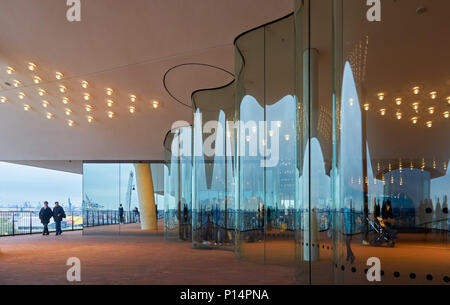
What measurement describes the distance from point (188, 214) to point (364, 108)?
8.64m

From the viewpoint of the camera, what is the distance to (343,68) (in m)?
3.90

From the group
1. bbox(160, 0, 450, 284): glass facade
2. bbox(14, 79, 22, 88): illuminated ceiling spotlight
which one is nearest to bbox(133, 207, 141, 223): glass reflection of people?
bbox(14, 79, 22, 88): illuminated ceiling spotlight

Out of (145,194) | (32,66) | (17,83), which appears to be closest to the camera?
(32,66)

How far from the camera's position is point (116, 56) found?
7.93 metres

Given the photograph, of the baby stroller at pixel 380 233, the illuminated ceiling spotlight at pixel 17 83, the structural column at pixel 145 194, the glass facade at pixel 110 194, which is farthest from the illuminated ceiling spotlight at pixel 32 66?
the structural column at pixel 145 194

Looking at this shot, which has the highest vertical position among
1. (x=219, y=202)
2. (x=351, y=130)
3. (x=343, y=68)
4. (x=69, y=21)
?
(x=69, y=21)

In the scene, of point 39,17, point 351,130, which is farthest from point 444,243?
point 39,17

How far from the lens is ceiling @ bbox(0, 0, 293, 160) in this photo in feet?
20.4

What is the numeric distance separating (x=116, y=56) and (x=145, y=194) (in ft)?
33.6

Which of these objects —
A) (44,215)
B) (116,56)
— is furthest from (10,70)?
(44,215)

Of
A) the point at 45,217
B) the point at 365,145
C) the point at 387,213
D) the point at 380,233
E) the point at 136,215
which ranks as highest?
the point at 365,145

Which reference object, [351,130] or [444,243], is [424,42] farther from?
[444,243]

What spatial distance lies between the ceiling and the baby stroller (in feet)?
12.4

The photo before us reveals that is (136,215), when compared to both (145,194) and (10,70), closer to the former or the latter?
(145,194)
